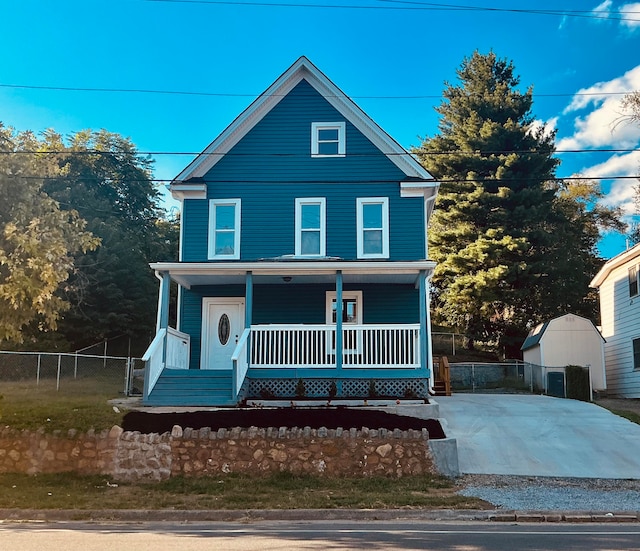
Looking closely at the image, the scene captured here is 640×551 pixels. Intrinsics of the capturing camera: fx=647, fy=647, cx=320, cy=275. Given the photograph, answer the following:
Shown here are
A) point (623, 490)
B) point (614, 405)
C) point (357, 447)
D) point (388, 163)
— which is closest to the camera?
point (623, 490)

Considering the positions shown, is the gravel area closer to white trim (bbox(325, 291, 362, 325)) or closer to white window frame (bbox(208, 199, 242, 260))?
white trim (bbox(325, 291, 362, 325))

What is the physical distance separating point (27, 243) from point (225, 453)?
535cm

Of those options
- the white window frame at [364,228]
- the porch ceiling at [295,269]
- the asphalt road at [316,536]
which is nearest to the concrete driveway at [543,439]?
the asphalt road at [316,536]

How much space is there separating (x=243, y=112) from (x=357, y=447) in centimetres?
1177

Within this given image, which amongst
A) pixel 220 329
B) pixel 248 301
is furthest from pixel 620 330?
pixel 248 301

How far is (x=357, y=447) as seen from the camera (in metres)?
12.5

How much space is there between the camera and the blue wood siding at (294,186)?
19812 millimetres

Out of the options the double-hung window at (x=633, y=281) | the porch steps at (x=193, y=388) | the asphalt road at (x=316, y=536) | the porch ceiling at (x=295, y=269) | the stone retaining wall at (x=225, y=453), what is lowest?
the asphalt road at (x=316, y=536)

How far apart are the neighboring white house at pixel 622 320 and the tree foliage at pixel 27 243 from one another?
20.9 metres

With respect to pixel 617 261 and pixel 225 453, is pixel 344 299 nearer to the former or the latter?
pixel 225 453

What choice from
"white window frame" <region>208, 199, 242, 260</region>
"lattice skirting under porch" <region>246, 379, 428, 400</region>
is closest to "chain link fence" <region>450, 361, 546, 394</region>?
"lattice skirting under porch" <region>246, 379, 428, 400</region>

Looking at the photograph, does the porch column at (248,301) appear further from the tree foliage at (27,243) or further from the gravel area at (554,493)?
the gravel area at (554,493)

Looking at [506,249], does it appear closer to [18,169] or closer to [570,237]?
[570,237]

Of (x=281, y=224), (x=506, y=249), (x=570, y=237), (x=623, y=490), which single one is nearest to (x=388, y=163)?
(x=281, y=224)
